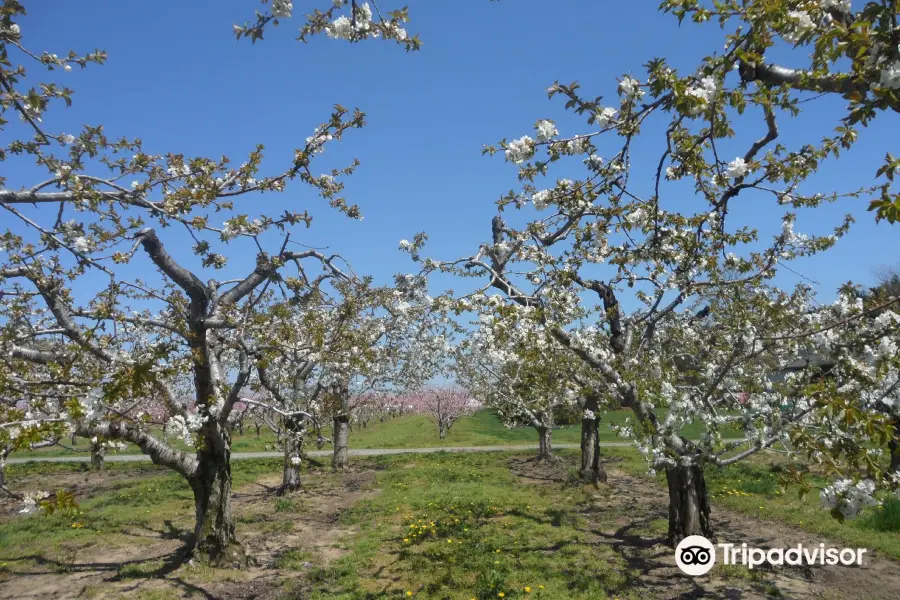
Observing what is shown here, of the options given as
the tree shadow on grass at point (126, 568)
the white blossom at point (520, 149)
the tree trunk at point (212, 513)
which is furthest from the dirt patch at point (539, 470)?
the white blossom at point (520, 149)

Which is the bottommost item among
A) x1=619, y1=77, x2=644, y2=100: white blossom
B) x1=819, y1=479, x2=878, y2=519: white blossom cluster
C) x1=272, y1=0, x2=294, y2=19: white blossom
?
x1=819, y1=479, x2=878, y2=519: white blossom cluster

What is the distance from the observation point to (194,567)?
823 cm

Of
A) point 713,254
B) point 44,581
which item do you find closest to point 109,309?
point 44,581

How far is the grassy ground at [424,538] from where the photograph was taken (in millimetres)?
7301

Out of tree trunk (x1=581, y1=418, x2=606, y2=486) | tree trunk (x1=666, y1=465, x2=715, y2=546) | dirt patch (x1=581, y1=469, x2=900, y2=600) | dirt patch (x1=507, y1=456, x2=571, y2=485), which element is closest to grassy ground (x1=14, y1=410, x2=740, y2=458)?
dirt patch (x1=507, y1=456, x2=571, y2=485)

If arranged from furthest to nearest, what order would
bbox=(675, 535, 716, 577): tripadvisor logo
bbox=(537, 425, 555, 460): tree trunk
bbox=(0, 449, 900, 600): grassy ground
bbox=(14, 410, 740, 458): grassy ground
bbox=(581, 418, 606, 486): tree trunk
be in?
bbox=(14, 410, 740, 458): grassy ground → bbox=(537, 425, 555, 460): tree trunk → bbox=(581, 418, 606, 486): tree trunk → bbox=(675, 535, 716, 577): tripadvisor logo → bbox=(0, 449, 900, 600): grassy ground

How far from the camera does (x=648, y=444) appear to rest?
285 inches

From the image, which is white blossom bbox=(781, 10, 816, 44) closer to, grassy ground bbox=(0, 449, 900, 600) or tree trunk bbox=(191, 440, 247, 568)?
grassy ground bbox=(0, 449, 900, 600)

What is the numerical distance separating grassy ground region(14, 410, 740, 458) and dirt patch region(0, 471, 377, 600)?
14.7m

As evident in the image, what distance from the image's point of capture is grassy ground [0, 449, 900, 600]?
730 centimetres

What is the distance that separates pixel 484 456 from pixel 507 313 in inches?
739

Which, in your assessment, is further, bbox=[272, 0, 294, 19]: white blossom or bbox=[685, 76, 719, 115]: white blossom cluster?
bbox=[272, 0, 294, 19]: white blossom

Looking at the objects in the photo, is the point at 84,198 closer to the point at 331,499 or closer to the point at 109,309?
the point at 109,309

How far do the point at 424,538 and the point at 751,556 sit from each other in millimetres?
5474
